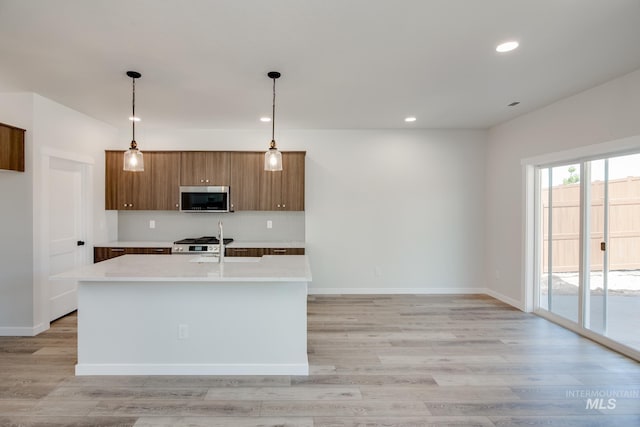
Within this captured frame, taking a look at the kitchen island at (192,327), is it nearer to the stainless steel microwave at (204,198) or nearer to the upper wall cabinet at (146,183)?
the stainless steel microwave at (204,198)

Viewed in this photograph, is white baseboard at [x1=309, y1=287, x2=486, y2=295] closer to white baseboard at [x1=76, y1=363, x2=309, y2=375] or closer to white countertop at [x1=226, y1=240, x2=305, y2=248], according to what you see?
white countertop at [x1=226, y1=240, x2=305, y2=248]

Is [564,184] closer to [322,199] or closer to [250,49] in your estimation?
[322,199]

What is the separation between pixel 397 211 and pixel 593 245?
2.50 m

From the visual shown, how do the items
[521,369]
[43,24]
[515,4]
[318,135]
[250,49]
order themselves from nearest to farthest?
[515,4], [43,24], [250,49], [521,369], [318,135]

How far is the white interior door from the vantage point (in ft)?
13.2

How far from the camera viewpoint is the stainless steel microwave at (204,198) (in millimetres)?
4938

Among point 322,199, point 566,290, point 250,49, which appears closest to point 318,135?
point 322,199

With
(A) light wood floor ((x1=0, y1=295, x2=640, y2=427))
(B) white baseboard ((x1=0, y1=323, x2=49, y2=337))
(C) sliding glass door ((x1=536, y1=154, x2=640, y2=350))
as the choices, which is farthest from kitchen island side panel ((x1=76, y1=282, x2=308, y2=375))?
(C) sliding glass door ((x1=536, y1=154, x2=640, y2=350))

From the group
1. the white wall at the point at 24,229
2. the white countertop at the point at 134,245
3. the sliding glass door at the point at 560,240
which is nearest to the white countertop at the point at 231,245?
the white countertop at the point at 134,245

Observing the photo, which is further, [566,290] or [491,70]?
[566,290]

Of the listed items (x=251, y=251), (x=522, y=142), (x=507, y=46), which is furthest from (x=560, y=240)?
(x=251, y=251)

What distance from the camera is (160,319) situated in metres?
2.79

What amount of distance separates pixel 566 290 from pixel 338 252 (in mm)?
3016

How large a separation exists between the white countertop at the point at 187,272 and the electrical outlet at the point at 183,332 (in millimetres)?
484
